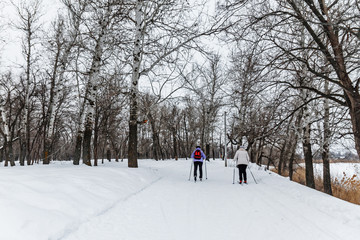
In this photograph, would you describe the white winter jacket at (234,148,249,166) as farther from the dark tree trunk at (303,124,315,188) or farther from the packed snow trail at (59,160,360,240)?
the dark tree trunk at (303,124,315,188)

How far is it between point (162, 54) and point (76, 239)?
11081mm

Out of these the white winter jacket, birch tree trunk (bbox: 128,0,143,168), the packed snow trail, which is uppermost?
birch tree trunk (bbox: 128,0,143,168)

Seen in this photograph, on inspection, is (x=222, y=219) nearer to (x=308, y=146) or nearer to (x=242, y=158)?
(x=242, y=158)

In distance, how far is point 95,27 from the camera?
12961 millimetres

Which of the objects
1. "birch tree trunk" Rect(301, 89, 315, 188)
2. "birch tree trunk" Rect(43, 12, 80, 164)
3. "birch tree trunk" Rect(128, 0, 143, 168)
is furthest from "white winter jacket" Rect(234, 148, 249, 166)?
"birch tree trunk" Rect(43, 12, 80, 164)

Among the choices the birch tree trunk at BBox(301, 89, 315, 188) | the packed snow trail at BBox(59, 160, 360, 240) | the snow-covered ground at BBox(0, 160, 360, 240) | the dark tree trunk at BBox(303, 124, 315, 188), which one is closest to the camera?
the snow-covered ground at BBox(0, 160, 360, 240)

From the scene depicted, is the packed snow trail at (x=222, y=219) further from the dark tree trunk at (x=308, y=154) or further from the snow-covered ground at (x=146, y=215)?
the dark tree trunk at (x=308, y=154)

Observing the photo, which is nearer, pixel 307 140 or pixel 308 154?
pixel 307 140

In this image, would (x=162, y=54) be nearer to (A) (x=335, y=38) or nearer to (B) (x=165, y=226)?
(A) (x=335, y=38)

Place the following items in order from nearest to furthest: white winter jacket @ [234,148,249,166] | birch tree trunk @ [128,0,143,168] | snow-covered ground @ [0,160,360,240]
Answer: snow-covered ground @ [0,160,360,240], white winter jacket @ [234,148,249,166], birch tree trunk @ [128,0,143,168]

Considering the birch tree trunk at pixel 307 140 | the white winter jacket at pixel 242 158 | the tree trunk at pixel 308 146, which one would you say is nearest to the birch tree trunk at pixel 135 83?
the white winter jacket at pixel 242 158

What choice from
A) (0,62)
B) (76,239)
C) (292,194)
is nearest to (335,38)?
(292,194)

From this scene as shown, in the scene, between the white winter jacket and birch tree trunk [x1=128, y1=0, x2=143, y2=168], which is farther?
birch tree trunk [x1=128, y1=0, x2=143, y2=168]

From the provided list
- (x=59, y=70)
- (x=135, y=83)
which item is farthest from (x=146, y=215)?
(x=59, y=70)
